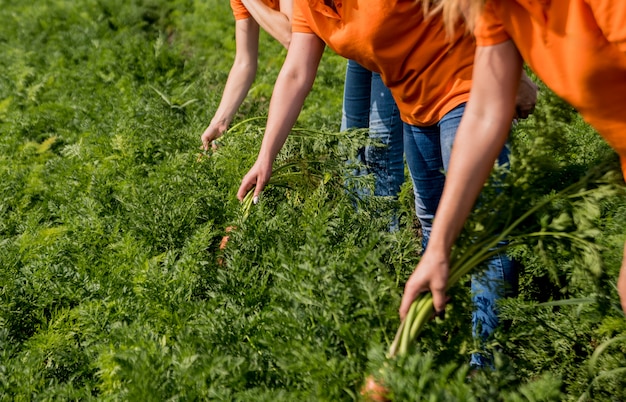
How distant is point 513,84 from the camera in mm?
1920

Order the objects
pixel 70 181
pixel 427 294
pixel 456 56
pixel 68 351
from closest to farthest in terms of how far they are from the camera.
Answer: pixel 427 294
pixel 456 56
pixel 68 351
pixel 70 181

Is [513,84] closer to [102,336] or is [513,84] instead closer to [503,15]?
[503,15]

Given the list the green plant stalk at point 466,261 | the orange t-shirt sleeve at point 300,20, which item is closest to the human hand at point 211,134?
the orange t-shirt sleeve at point 300,20

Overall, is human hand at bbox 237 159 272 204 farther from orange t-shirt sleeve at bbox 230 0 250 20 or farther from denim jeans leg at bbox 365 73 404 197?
orange t-shirt sleeve at bbox 230 0 250 20

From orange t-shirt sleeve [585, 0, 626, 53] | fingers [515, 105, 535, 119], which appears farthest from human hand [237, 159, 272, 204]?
orange t-shirt sleeve [585, 0, 626, 53]

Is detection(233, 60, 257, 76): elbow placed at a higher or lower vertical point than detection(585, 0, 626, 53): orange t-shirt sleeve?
lower

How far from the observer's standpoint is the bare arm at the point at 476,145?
1897 mm

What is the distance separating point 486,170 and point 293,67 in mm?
1192

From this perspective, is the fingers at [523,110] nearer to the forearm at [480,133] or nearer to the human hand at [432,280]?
the forearm at [480,133]

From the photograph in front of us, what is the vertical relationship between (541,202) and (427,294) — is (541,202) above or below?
above

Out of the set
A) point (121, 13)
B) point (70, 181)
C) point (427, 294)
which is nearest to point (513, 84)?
point (427, 294)

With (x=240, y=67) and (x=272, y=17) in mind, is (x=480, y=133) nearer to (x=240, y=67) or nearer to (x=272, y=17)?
(x=272, y=17)

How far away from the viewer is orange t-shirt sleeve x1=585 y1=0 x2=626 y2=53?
1.67 m

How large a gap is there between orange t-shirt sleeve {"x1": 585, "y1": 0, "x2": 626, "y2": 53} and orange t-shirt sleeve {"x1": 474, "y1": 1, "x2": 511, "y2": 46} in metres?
0.23
